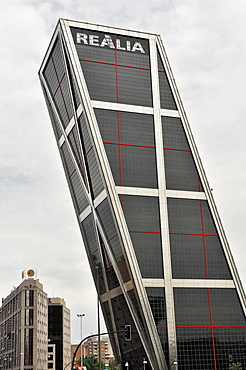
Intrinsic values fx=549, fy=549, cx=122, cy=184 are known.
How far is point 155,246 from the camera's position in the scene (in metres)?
63.8

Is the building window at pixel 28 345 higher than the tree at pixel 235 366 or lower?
higher

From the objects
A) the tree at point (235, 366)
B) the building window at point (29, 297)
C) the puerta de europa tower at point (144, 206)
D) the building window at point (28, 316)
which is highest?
the building window at point (29, 297)

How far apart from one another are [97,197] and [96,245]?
24.6 ft

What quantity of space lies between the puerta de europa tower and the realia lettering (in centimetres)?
13

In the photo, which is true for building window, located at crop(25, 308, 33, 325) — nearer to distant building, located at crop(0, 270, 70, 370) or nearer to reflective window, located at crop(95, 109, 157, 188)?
distant building, located at crop(0, 270, 70, 370)

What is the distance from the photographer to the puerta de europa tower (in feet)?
204

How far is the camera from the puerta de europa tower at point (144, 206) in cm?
6206

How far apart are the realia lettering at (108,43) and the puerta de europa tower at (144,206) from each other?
0.13 m

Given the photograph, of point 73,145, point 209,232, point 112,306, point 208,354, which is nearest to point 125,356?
point 112,306

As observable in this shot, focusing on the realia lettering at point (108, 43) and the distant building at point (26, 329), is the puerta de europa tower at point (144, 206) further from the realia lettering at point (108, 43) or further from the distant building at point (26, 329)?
the distant building at point (26, 329)

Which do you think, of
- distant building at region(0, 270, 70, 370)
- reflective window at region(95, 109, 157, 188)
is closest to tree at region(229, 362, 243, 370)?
reflective window at region(95, 109, 157, 188)

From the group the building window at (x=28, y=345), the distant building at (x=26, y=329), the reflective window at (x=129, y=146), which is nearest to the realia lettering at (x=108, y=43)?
the reflective window at (x=129, y=146)

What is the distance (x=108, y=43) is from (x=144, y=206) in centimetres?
2209

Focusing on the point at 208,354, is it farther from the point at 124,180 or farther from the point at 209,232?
the point at 124,180
